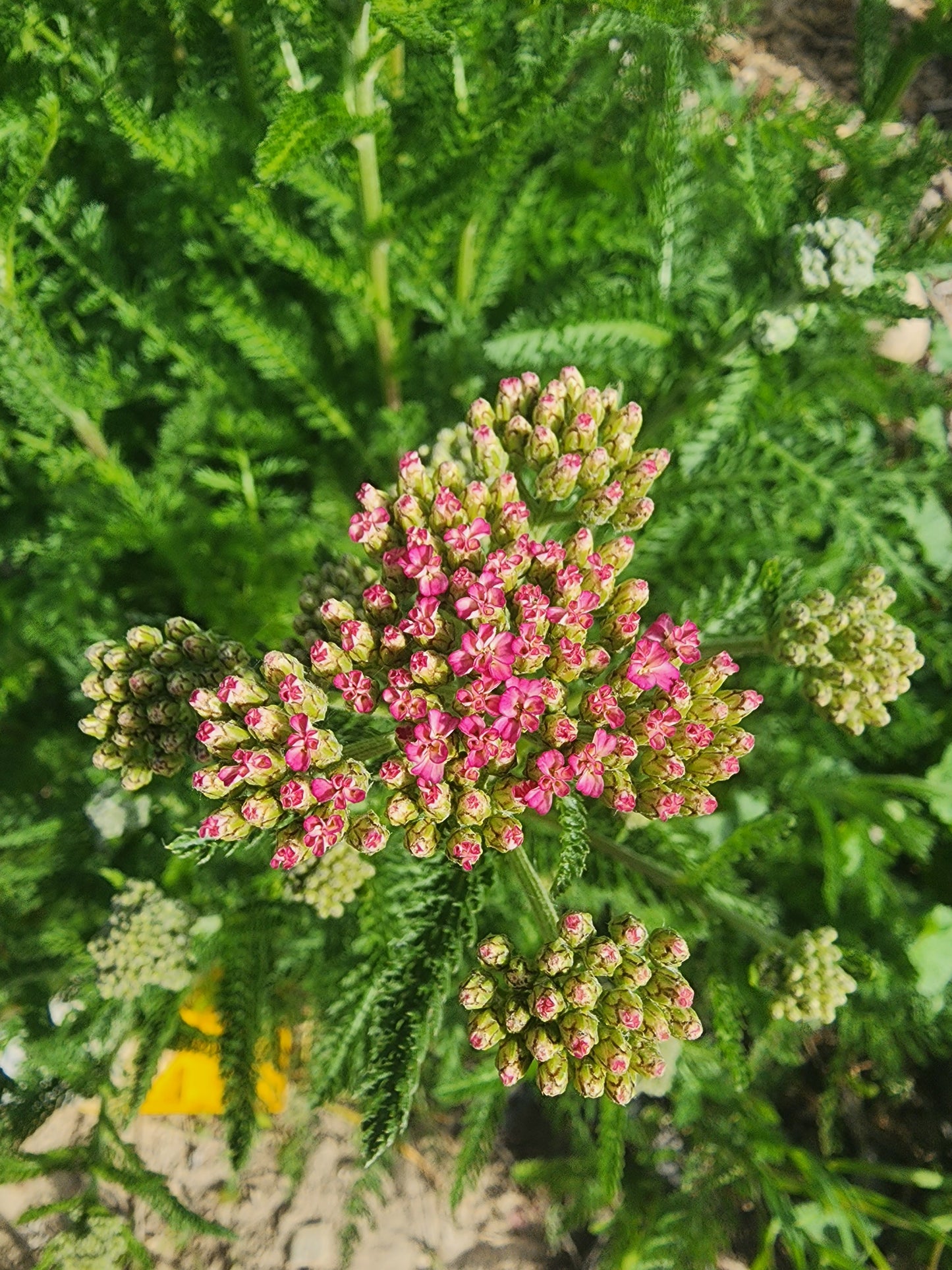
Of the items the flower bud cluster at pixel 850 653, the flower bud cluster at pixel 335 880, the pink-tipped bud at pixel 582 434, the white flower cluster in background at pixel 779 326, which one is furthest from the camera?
the white flower cluster in background at pixel 779 326

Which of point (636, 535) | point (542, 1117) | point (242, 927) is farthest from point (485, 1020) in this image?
point (542, 1117)

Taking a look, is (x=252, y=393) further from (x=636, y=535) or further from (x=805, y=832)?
(x=805, y=832)

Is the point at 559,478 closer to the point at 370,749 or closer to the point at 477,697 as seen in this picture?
the point at 477,697

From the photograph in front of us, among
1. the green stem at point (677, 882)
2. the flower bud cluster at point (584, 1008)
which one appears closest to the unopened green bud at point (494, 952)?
the flower bud cluster at point (584, 1008)

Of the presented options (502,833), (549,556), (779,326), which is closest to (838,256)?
(779,326)

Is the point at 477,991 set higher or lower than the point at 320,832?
lower

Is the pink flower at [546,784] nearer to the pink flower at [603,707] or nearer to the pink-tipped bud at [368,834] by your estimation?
the pink flower at [603,707]

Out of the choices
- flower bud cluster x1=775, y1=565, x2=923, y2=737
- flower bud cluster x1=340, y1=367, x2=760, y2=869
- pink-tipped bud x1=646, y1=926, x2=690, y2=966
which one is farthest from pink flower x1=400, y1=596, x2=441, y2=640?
flower bud cluster x1=775, y1=565, x2=923, y2=737
